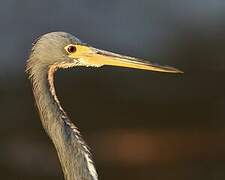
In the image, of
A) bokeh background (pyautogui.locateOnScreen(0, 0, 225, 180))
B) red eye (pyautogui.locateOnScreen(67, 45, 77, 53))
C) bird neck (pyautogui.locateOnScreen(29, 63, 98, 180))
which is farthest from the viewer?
bokeh background (pyautogui.locateOnScreen(0, 0, 225, 180))

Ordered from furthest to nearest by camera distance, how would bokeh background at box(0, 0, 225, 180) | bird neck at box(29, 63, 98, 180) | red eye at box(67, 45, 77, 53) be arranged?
1. bokeh background at box(0, 0, 225, 180)
2. red eye at box(67, 45, 77, 53)
3. bird neck at box(29, 63, 98, 180)

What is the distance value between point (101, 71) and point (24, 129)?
0.76 m

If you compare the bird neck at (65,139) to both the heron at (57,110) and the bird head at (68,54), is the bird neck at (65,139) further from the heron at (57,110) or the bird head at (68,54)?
the bird head at (68,54)

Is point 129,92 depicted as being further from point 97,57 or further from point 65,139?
point 65,139

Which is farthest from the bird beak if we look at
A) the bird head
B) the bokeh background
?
the bokeh background

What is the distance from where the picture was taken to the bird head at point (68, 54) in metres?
3.53

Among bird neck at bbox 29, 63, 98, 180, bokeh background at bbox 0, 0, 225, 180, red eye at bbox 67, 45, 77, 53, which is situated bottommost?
bokeh background at bbox 0, 0, 225, 180

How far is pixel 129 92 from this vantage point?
737cm

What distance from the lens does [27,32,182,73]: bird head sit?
3525 millimetres

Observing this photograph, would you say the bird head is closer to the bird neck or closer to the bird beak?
the bird beak

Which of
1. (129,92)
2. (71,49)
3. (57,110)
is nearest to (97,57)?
(71,49)

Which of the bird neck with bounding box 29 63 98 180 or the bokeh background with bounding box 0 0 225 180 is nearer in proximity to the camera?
the bird neck with bounding box 29 63 98 180

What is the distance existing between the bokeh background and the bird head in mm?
3009

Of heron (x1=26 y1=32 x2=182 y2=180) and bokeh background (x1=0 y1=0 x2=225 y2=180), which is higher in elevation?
heron (x1=26 y1=32 x2=182 y2=180)
